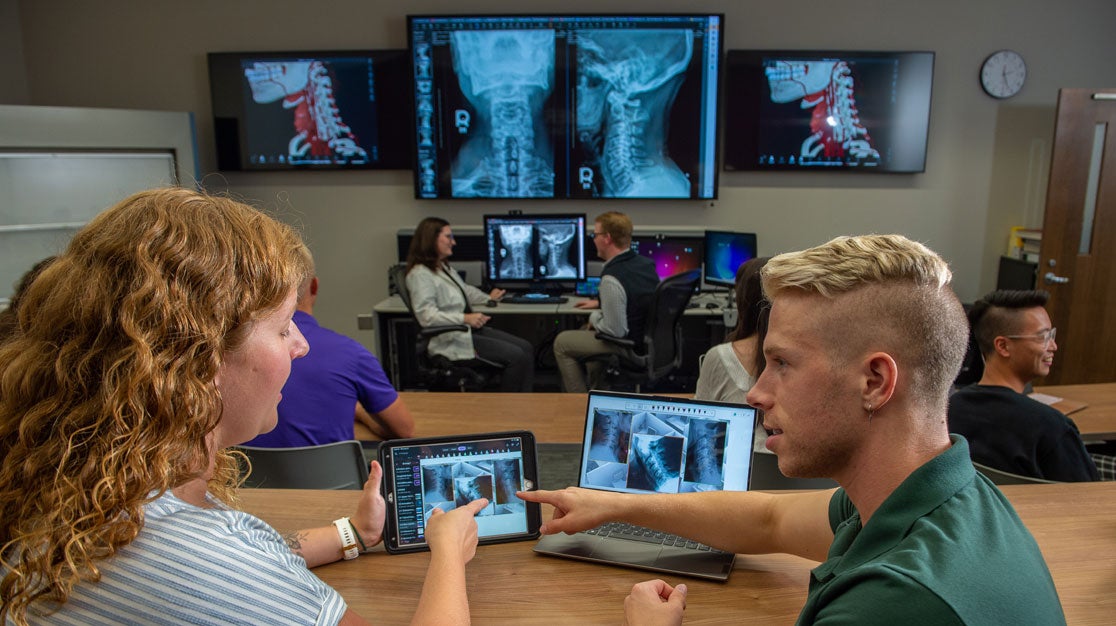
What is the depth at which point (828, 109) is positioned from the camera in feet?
17.0

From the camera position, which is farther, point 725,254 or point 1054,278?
point 725,254

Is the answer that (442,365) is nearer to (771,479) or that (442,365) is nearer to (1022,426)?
(771,479)

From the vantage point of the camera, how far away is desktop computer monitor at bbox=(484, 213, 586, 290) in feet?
16.7

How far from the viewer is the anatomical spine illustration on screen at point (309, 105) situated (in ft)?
17.4

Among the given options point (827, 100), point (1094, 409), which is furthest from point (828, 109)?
point (1094, 409)

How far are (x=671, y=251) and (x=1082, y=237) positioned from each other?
8.65 feet

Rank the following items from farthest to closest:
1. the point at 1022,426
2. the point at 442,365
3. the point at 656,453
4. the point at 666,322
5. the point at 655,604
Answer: the point at 442,365 < the point at 666,322 < the point at 1022,426 < the point at 656,453 < the point at 655,604

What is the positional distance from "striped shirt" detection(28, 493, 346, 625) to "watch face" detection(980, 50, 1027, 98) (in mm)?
5753

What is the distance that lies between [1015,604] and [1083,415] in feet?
8.17

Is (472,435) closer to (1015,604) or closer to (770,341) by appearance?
(770,341)

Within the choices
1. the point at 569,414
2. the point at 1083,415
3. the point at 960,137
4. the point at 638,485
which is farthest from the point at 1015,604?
the point at 960,137

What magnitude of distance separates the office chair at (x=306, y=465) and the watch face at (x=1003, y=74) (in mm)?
5140

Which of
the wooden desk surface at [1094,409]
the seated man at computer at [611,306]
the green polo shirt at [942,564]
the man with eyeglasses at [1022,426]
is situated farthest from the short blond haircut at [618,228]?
the green polo shirt at [942,564]

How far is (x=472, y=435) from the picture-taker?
1.35 meters
